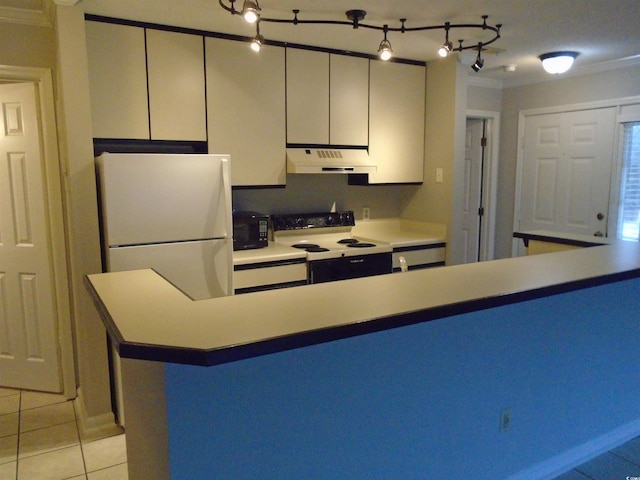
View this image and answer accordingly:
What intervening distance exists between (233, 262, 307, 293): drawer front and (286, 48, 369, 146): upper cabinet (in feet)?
3.21

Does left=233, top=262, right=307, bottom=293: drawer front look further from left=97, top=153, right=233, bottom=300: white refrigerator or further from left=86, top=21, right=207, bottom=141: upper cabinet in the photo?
left=86, top=21, right=207, bottom=141: upper cabinet

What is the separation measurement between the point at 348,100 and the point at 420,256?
1.42m

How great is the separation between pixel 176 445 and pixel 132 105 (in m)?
2.28

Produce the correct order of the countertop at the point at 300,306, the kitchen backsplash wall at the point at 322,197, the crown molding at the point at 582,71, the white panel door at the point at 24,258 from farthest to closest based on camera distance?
the crown molding at the point at 582,71 < the kitchen backsplash wall at the point at 322,197 < the white panel door at the point at 24,258 < the countertop at the point at 300,306

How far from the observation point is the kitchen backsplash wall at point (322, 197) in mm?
3767

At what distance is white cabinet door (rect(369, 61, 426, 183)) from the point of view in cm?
391

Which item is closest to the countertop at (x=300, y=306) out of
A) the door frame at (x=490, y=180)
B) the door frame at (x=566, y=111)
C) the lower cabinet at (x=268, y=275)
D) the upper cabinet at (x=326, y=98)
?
the lower cabinet at (x=268, y=275)

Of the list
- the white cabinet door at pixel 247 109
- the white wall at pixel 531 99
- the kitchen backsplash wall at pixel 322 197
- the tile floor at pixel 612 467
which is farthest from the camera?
the white wall at pixel 531 99

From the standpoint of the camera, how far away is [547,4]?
266cm

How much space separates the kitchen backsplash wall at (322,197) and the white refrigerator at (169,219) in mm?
860

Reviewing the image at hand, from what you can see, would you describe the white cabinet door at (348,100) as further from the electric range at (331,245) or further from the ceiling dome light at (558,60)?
the ceiling dome light at (558,60)

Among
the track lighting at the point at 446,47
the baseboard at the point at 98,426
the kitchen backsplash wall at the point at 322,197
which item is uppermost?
the track lighting at the point at 446,47

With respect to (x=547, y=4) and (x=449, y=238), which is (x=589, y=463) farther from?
(x=547, y=4)

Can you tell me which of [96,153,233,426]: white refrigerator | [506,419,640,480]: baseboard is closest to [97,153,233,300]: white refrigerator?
[96,153,233,426]: white refrigerator
